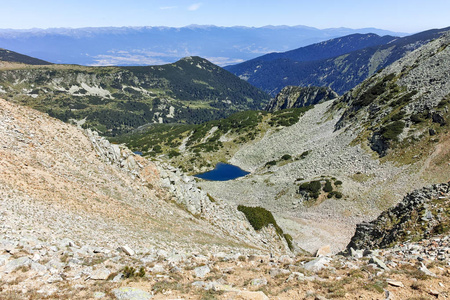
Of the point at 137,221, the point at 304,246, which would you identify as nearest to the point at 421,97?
the point at 304,246

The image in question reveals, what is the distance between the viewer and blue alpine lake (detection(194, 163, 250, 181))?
4123 inches

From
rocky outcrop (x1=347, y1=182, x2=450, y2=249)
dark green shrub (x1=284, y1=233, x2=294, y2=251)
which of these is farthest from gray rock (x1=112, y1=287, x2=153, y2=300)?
dark green shrub (x1=284, y1=233, x2=294, y2=251)

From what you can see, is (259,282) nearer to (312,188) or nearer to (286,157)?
(312,188)

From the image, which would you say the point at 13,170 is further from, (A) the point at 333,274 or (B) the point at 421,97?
(B) the point at 421,97

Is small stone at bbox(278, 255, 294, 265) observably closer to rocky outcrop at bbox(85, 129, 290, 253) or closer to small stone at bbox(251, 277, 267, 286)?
small stone at bbox(251, 277, 267, 286)

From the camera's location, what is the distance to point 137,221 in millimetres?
24234

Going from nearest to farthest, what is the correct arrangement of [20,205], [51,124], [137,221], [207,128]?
[20,205], [137,221], [51,124], [207,128]

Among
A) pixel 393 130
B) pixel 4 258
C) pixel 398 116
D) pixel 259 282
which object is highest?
pixel 398 116

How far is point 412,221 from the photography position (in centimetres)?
2614

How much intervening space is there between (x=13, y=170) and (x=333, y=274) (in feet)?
84.4

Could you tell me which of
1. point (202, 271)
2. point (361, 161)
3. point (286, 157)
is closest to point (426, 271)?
point (202, 271)

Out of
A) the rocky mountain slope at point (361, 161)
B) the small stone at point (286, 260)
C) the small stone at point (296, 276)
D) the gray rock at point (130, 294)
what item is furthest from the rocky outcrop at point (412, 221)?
the gray rock at point (130, 294)

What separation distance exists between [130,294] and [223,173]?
9755cm

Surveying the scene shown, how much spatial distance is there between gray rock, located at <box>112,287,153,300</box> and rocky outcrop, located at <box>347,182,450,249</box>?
24.0 metres
